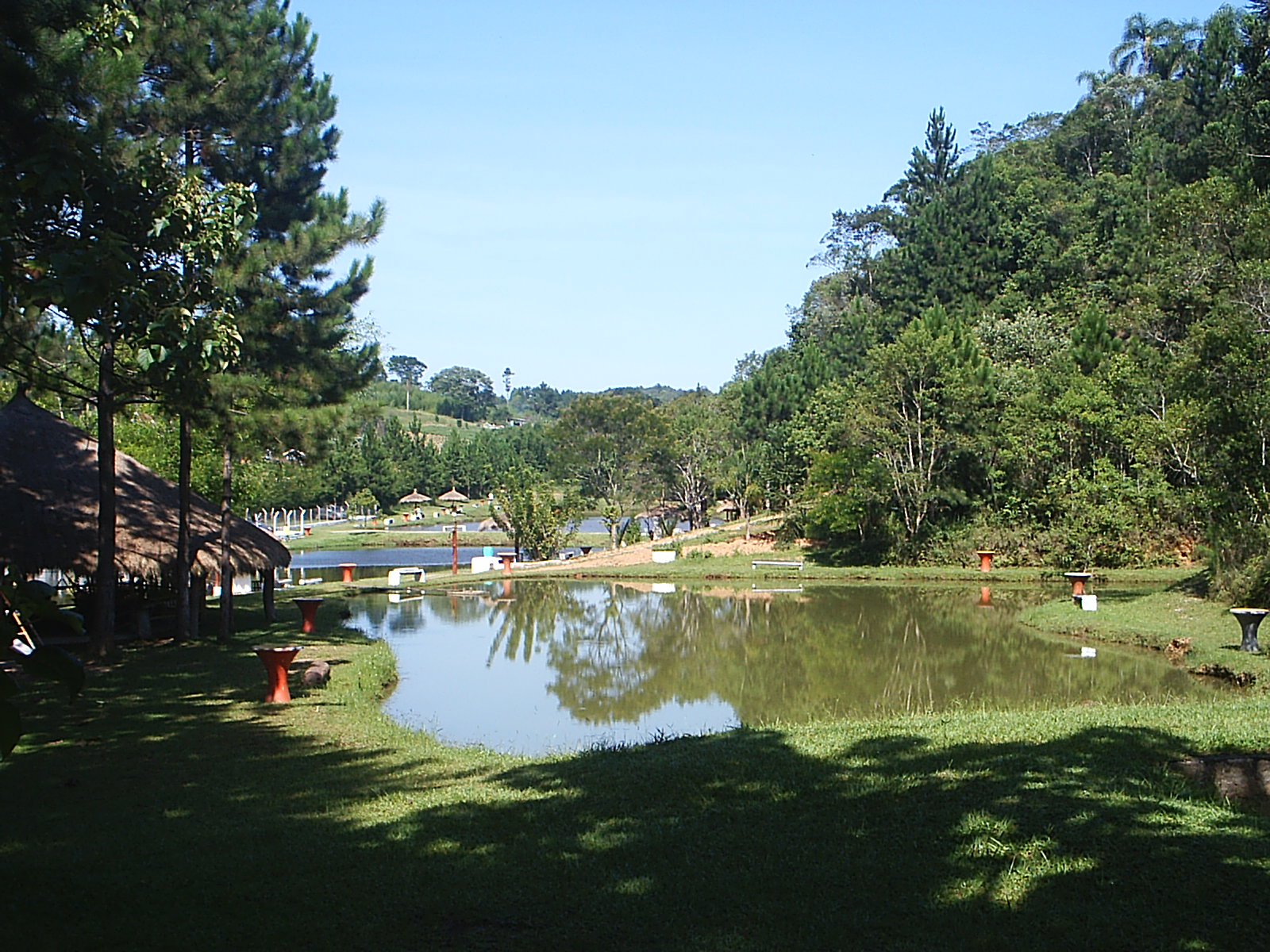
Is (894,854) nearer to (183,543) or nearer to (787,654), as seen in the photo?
(787,654)

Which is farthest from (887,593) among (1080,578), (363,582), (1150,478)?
(363,582)

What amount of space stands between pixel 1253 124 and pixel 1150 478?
42.0ft

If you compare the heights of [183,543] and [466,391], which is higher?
[466,391]

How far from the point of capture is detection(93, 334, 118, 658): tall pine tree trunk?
15055 mm

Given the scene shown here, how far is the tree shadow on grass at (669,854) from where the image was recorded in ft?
15.3

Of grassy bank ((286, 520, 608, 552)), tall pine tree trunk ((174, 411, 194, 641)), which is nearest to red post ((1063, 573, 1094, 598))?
tall pine tree trunk ((174, 411, 194, 641))

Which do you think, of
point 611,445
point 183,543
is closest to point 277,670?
point 183,543

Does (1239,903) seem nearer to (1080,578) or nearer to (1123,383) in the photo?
(1080,578)

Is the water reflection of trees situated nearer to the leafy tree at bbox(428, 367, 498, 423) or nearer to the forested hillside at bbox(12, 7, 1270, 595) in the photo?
the forested hillside at bbox(12, 7, 1270, 595)

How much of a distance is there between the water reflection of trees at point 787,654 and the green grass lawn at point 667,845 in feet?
16.2

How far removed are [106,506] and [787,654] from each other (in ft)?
36.0

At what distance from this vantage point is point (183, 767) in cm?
894

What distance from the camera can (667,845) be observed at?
5.80 m

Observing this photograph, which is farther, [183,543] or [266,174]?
[266,174]
